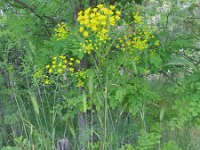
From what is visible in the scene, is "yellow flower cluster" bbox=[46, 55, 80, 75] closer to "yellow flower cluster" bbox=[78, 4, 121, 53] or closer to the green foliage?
the green foliage

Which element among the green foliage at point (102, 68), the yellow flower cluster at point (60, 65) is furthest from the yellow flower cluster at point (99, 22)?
the yellow flower cluster at point (60, 65)

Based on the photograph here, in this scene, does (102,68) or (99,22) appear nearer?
(99,22)

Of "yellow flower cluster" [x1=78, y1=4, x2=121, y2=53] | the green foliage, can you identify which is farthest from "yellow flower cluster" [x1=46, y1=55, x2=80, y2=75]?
"yellow flower cluster" [x1=78, y1=4, x2=121, y2=53]

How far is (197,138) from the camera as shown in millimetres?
3709

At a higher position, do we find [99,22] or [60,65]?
[99,22]

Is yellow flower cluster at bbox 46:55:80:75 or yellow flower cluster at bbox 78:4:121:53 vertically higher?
yellow flower cluster at bbox 78:4:121:53

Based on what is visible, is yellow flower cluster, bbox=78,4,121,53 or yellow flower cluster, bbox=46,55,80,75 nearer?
yellow flower cluster, bbox=78,4,121,53

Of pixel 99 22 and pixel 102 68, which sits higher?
pixel 99 22

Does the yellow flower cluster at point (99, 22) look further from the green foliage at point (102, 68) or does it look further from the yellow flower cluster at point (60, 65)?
the yellow flower cluster at point (60, 65)

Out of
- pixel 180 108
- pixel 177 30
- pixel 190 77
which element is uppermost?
pixel 177 30

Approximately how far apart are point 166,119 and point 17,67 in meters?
2.00

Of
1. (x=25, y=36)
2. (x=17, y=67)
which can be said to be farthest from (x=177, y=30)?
(x=17, y=67)

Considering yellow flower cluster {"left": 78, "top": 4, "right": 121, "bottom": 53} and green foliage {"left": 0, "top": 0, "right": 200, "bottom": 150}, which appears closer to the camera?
yellow flower cluster {"left": 78, "top": 4, "right": 121, "bottom": 53}

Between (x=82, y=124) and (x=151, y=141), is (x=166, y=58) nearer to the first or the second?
(x=151, y=141)
